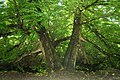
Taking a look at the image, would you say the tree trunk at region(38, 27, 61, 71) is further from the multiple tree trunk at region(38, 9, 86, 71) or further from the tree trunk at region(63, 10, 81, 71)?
the tree trunk at region(63, 10, 81, 71)

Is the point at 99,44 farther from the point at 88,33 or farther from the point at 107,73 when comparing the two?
the point at 107,73

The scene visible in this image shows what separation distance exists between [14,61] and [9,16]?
10.3 ft

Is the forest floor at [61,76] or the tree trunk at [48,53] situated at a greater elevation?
the tree trunk at [48,53]

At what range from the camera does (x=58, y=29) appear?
10.1 metres

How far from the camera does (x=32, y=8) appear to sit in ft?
24.1

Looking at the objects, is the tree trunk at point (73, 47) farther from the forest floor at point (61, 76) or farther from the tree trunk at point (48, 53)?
the tree trunk at point (48, 53)

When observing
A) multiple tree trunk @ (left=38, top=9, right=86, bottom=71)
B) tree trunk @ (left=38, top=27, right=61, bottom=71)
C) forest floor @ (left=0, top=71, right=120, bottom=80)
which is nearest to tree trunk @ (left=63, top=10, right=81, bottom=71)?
multiple tree trunk @ (left=38, top=9, right=86, bottom=71)

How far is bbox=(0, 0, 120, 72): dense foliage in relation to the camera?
24.8ft

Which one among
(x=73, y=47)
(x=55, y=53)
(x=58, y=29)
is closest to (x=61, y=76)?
(x=55, y=53)

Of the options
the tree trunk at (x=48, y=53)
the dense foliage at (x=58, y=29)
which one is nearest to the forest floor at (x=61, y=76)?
the tree trunk at (x=48, y=53)

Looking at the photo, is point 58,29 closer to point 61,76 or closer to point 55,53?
point 55,53

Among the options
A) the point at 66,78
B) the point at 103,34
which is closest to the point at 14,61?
the point at 66,78

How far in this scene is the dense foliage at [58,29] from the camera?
755 cm

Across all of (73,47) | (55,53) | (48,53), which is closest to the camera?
(48,53)
